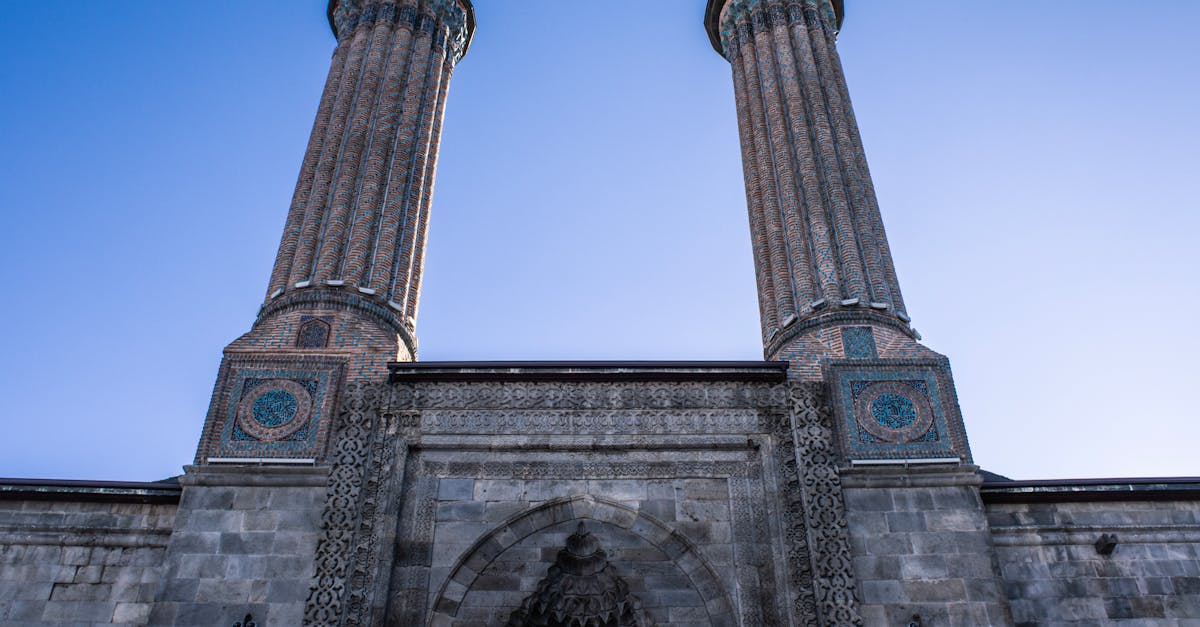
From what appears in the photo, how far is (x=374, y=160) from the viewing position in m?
12.8

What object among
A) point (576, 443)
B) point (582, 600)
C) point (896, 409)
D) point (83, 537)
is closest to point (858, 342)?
point (896, 409)

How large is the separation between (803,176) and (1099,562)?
19.6 feet

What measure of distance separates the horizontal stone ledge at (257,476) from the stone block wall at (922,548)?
16.4ft

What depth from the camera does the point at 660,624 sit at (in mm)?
8570

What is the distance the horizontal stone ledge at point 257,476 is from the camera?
29.9 feet

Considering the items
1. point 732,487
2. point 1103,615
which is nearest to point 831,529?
point 732,487

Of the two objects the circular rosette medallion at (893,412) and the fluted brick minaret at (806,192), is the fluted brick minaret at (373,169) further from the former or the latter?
the circular rosette medallion at (893,412)

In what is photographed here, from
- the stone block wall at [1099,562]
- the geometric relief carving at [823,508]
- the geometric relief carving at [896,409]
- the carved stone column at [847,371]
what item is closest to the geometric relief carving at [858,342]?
the carved stone column at [847,371]

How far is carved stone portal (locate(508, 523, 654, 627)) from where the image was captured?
8609 mm

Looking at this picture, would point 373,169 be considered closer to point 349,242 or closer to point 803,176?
point 349,242

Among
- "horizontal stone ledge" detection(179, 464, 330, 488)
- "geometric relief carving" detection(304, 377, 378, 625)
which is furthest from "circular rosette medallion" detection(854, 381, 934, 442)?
"horizontal stone ledge" detection(179, 464, 330, 488)

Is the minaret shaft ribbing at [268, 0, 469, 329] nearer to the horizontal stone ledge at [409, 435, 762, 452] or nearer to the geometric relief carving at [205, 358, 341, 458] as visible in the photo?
the geometric relief carving at [205, 358, 341, 458]

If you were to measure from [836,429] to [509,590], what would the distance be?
11.7ft

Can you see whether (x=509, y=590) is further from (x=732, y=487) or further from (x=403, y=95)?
(x=403, y=95)
